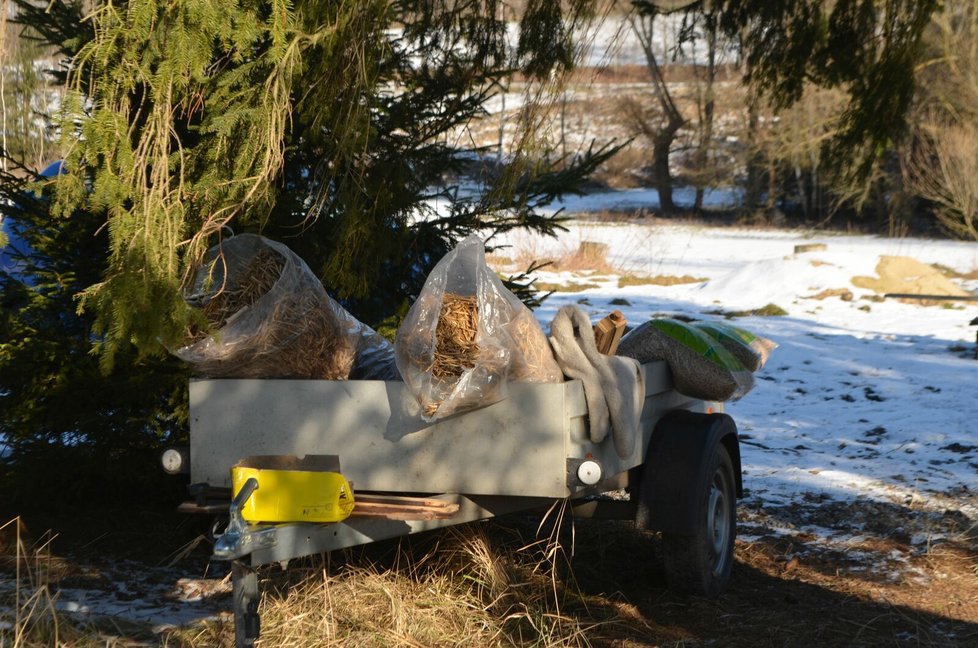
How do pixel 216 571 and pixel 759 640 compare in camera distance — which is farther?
pixel 216 571

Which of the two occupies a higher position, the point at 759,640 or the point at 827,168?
the point at 827,168

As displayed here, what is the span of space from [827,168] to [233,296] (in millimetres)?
3374

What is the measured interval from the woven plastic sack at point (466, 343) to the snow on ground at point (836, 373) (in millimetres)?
2730

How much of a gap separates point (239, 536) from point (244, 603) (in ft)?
0.74

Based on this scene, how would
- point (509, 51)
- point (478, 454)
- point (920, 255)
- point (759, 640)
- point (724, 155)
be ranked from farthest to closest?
point (724, 155)
point (920, 255)
point (509, 51)
point (759, 640)
point (478, 454)

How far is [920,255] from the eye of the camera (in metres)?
22.2

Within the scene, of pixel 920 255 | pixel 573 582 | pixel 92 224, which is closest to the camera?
pixel 573 582

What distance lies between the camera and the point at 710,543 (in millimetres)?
4617

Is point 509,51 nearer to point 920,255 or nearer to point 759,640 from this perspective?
point 759,640

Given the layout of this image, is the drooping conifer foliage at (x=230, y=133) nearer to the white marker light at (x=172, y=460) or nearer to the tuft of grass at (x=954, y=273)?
the white marker light at (x=172, y=460)

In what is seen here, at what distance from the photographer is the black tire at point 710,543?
4.45 metres

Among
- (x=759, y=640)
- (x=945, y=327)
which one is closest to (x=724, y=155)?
(x=945, y=327)

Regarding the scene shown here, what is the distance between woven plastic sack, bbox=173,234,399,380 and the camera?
4086 mm

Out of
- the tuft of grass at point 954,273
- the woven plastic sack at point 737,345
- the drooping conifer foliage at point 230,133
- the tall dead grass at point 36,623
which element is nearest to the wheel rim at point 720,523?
the woven plastic sack at point 737,345
